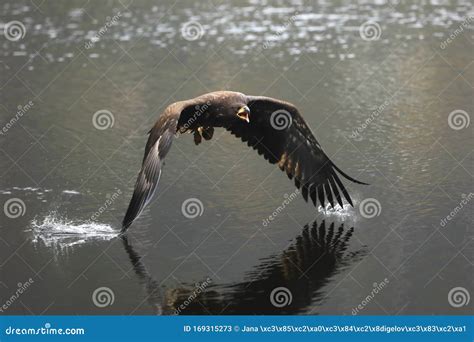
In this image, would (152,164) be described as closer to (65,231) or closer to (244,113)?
(244,113)

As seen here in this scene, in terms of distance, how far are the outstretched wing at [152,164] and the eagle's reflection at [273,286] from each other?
108cm

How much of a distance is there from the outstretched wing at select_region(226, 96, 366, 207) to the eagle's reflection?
1207 mm

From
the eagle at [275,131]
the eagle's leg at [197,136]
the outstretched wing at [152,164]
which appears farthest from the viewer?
the eagle's leg at [197,136]

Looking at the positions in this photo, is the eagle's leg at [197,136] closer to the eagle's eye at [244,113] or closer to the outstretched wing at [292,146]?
the outstretched wing at [292,146]

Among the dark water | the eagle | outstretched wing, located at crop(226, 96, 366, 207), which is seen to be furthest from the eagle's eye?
the dark water

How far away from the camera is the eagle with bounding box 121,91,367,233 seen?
12672mm

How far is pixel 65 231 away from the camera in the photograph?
12.6 metres

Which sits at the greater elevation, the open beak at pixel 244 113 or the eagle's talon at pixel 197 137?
the open beak at pixel 244 113

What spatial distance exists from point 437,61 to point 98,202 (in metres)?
11.5

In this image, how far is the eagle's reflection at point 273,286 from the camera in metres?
10.4

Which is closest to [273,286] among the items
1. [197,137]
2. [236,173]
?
[197,137]

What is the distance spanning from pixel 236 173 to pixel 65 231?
342 centimetres

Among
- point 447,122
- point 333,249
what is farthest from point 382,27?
point 333,249

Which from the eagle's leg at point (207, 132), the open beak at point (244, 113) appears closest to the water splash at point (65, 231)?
the eagle's leg at point (207, 132)
